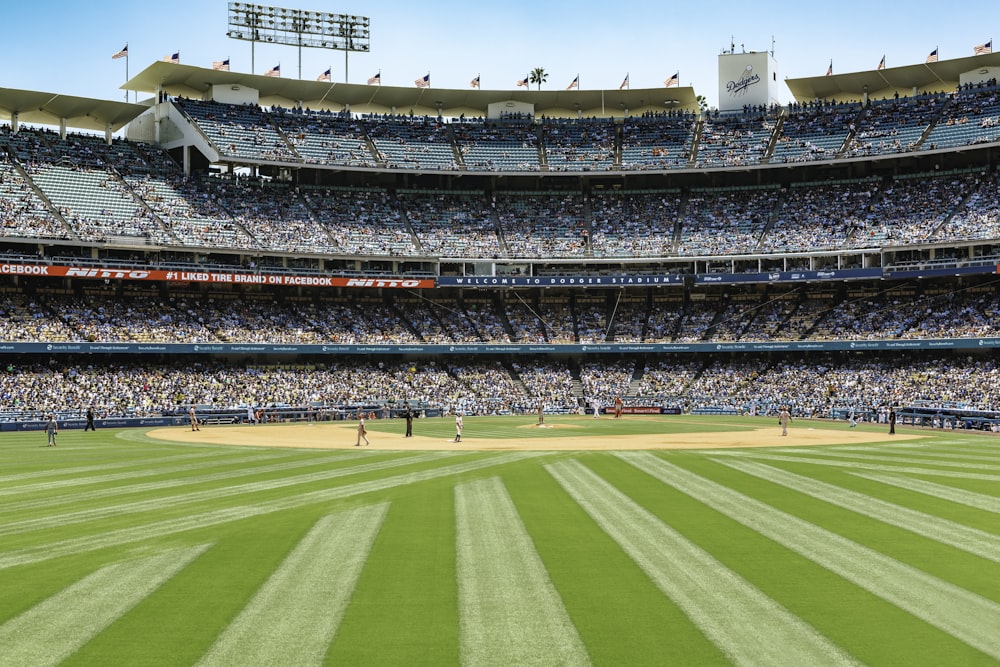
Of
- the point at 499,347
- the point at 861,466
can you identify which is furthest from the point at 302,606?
the point at 499,347

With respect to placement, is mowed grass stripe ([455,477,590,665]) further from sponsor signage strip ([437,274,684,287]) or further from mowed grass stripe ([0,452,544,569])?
sponsor signage strip ([437,274,684,287])

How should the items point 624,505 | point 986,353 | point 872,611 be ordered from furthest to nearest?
point 986,353 → point 624,505 → point 872,611

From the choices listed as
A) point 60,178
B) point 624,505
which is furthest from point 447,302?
point 624,505

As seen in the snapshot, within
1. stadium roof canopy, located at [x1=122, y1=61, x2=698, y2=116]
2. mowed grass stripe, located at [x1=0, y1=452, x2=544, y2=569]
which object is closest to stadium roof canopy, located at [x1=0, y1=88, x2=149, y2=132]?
stadium roof canopy, located at [x1=122, y1=61, x2=698, y2=116]

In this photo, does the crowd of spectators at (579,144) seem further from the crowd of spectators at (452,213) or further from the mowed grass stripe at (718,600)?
the mowed grass stripe at (718,600)

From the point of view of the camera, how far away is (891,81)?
78000 mm

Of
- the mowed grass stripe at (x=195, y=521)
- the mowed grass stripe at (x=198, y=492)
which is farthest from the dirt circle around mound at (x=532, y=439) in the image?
the mowed grass stripe at (x=195, y=521)

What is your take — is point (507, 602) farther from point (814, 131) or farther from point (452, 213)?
point (814, 131)

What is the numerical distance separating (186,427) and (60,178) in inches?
1072

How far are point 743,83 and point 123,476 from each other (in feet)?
237

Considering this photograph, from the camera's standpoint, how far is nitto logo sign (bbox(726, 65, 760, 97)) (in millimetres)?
82525

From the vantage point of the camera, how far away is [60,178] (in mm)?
66500

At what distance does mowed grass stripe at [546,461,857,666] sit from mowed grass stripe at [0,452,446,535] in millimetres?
9141

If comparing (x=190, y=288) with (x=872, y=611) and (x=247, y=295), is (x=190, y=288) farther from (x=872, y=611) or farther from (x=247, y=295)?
(x=872, y=611)
